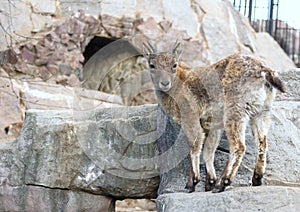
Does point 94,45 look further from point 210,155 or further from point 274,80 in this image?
point 274,80

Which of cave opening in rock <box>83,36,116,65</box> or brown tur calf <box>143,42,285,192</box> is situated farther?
cave opening in rock <box>83,36,116,65</box>

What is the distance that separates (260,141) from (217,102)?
48 cm

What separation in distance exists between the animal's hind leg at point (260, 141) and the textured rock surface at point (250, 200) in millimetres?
290

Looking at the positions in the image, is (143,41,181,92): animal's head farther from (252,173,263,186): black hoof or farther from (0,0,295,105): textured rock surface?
(0,0,295,105): textured rock surface

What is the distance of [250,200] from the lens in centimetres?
529

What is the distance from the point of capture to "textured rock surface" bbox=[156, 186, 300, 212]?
5.25 m

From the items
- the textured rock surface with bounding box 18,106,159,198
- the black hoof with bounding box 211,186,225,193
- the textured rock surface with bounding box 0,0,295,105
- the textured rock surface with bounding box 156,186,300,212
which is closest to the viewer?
the textured rock surface with bounding box 156,186,300,212

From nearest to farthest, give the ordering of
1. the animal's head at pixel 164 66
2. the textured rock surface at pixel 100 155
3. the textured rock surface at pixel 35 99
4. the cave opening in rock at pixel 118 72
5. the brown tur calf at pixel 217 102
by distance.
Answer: the brown tur calf at pixel 217 102 < the animal's head at pixel 164 66 < the textured rock surface at pixel 100 155 < the textured rock surface at pixel 35 99 < the cave opening in rock at pixel 118 72

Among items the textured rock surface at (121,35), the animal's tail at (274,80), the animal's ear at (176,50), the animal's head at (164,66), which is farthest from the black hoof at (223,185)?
the textured rock surface at (121,35)

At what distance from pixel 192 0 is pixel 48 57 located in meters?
2.40

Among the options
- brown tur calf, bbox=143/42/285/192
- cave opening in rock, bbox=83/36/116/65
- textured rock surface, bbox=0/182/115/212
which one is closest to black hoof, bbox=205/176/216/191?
brown tur calf, bbox=143/42/285/192

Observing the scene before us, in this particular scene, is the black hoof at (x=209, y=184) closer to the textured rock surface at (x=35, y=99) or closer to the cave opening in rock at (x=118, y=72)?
the textured rock surface at (x=35, y=99)

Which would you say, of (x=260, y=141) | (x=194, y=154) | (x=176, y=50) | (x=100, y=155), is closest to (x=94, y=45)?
(x=100, y=155)

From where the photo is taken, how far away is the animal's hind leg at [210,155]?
5.94m
